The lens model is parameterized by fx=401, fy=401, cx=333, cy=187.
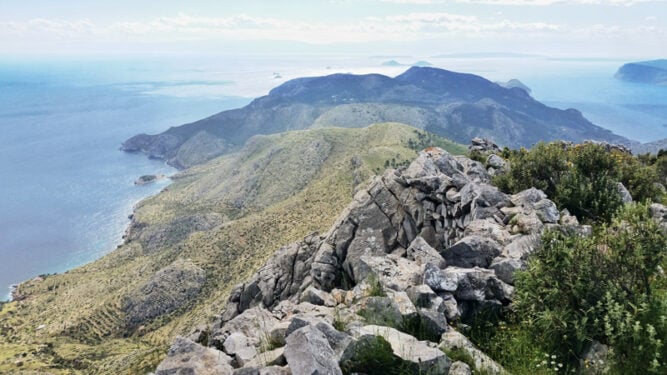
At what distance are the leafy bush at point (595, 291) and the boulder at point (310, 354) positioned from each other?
5.82 metres

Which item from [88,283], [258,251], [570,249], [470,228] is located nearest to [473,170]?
[470,228]

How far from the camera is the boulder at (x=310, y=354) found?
9031 millimetres

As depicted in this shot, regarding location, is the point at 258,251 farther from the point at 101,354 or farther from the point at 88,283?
the point at 88,283

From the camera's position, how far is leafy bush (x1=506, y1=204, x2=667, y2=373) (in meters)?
9.65

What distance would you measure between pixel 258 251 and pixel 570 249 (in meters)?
117

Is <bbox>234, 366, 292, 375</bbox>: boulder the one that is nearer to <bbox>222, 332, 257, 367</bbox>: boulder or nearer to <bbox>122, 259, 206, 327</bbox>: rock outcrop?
<bbox>222, 332, 257, 367</bbox>: boulder

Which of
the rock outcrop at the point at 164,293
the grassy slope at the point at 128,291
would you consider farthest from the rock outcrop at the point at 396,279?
the rock outcrop at the point at 164,293

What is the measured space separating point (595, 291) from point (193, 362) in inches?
430

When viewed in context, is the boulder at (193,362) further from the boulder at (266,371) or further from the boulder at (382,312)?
the boulder at (382,312)

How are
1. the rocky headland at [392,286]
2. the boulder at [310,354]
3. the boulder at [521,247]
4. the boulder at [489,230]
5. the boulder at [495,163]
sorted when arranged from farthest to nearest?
the boulder at [495,163] → the boulder at [489,230] → the boulder at [521,247] → the rocky headland at [392,286] → the boulder at [310,354]

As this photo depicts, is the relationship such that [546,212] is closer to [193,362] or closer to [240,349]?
[240,349]

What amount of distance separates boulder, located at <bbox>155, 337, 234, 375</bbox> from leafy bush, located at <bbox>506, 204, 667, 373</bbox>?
852cm

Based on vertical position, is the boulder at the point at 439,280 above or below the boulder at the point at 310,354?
below

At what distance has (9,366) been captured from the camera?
312 ft
